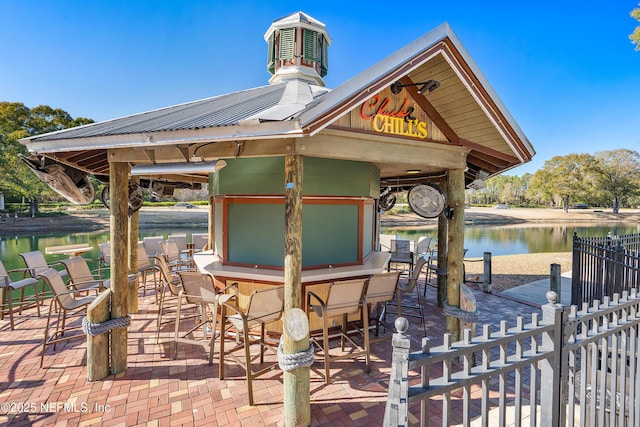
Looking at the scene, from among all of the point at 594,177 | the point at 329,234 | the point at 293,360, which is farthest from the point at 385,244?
the point at 594,177

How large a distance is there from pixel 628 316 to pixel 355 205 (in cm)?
337

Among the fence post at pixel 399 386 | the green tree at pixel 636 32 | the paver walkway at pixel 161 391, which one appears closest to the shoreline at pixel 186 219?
the green tree at pixel 636 32

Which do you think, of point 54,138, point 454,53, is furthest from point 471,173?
point 54,138

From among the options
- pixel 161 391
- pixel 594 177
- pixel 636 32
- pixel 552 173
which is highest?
pixel 552 173

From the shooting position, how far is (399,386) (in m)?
1.54

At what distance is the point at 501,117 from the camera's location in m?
3.71

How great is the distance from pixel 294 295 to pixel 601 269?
4.76 m

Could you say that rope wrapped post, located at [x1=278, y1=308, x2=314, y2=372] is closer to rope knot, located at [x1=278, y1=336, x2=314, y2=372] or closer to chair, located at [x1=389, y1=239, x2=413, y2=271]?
rope knot, located at [x1=278, y1=336, x2=314, y2=372]

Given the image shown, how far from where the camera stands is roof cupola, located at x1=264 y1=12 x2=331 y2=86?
6317mm

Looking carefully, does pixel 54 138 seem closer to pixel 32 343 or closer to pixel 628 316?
pixel 32 343

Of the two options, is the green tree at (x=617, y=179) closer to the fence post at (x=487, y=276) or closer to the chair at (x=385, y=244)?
the chair at (x=385, y=244)

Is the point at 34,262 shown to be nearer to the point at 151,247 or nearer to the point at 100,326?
the point at 151,247

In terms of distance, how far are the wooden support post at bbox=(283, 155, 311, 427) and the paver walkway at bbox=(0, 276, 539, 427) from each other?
203 millimetres

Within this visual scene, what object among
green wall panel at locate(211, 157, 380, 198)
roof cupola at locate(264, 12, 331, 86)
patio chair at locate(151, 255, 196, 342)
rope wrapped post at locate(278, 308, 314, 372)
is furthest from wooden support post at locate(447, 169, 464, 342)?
roof cupola at locate(264, 12, 331, 86)
